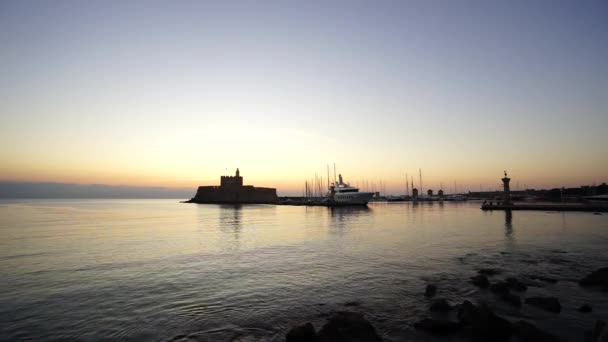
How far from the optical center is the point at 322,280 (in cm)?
1844

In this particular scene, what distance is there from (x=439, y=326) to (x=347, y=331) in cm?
326

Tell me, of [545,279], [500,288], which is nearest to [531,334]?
[500,288]

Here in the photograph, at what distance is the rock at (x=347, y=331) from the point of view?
33.6 ft

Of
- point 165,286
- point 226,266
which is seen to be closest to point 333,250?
point 226,266

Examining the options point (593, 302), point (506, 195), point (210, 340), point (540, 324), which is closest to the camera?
point (210, 340)

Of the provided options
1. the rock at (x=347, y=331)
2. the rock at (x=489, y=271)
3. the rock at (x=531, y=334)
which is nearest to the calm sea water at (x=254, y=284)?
the rock at (x=489, y=271)

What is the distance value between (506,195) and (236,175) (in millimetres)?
127882

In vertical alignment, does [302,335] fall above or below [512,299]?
above

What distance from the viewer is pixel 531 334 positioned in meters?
10.4

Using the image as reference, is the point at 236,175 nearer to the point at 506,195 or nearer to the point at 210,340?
the point at 506,195

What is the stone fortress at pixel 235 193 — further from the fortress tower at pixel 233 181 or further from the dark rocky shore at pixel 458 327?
the dark rocky shore at pixel 458 327

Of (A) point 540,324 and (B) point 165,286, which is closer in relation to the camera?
(A) point 540,324

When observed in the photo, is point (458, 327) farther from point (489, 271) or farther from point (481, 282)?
point (489, 271)

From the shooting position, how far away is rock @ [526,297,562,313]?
13164 mm
